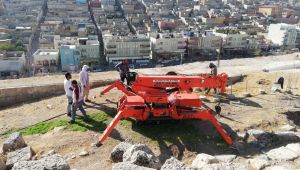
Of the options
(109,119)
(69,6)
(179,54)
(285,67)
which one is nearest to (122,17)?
(69,6)

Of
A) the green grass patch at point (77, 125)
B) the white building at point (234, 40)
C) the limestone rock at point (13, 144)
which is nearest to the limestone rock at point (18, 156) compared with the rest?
the limestone rock at point (13, 144)

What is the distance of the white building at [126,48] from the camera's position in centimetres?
5147

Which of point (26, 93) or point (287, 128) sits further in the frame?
point (26, 93)

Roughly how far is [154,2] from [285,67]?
7596 cm

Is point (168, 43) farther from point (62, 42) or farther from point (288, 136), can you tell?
point (288, 136)

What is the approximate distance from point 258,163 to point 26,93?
10933 mm

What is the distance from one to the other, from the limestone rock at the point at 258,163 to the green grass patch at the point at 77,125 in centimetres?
472

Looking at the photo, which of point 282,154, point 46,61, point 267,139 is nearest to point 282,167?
point 282,154

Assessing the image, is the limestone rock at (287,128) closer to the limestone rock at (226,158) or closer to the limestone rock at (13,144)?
the limestone rock at (226,158)

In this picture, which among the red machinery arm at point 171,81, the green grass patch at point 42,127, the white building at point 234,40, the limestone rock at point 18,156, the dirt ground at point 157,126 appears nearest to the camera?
the limestone rock at point 18,156

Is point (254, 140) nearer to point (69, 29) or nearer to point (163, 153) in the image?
point (163, 153)

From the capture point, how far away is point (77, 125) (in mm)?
11070

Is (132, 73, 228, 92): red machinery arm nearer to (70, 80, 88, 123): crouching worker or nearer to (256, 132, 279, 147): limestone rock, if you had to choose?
(70, 80, 88, 123): crouching worker

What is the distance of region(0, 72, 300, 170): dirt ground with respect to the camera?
9648mm
